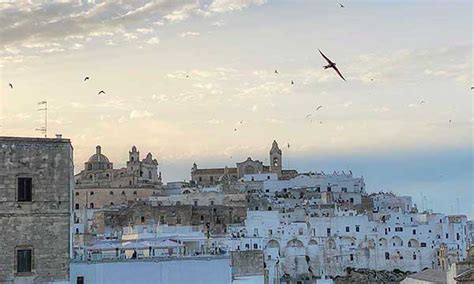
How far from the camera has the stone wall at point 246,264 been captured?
25.9 m

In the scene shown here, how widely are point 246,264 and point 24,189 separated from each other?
8081 millimetres

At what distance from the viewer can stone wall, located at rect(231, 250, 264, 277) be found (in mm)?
25859

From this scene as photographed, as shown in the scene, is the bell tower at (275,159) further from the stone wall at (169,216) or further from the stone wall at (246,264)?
the stone wall at (246,264)

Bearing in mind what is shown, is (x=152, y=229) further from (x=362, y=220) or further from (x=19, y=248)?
(x=19, y=248)

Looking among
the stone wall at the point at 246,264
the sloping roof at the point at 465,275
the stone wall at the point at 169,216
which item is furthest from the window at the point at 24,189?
the stone wall at the point at 169,216

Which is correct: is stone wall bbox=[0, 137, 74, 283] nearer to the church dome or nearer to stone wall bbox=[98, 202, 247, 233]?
stone wall bbox=[98, 202, 247, 233]

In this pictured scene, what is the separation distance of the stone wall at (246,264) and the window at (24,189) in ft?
23.2

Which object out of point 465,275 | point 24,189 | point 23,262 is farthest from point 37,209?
point 465,275

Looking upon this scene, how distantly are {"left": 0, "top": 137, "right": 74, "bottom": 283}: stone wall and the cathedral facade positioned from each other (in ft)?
180

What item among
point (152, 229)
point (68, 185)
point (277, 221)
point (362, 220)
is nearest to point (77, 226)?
point (152, 229)

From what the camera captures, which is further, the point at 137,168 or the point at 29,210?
the point at 137,168

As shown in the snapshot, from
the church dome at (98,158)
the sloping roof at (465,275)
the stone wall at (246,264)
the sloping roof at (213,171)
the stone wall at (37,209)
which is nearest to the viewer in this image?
the stone wall at (37,209)

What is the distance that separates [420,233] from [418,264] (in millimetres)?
2319

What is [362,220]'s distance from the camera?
58.3m
